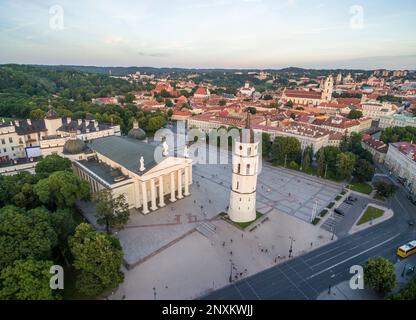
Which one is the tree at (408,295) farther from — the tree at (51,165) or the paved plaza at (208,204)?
the tree at (51,165)

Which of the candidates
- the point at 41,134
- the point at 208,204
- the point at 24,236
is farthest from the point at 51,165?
the point at 41,134

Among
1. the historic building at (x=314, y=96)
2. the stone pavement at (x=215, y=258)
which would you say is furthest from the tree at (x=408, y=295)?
the historic building at (x=314, y=96)

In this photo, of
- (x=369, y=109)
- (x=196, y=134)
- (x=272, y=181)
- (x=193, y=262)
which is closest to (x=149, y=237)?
(x=193, y=262)

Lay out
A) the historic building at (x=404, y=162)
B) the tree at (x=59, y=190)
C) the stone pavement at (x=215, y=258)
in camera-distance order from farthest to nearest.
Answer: the historic building at (x=404, y=162) < the tree at (x=59, y=190) < the stone pavement at (x=215, y=258)

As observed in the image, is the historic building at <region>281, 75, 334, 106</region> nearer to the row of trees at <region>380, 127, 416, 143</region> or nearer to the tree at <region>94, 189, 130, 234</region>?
the row of trees at <region>380, 127, 416, 143</region>

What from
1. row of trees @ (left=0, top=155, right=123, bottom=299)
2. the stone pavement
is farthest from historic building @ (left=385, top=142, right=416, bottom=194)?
row of trees @ (left=0, top=155, right=123, bottom=299)
